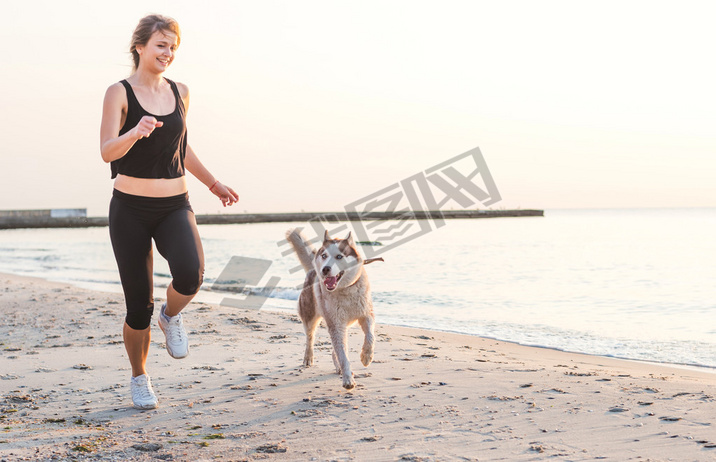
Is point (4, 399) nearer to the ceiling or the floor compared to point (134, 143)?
nearer to the floor

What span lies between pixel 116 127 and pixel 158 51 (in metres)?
0.49

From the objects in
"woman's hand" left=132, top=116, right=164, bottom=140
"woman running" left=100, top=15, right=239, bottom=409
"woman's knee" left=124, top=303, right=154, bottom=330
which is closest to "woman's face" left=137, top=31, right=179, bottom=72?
"woman running" left=100, top=15, right=239, bottom=409

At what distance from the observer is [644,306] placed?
32.9 ft

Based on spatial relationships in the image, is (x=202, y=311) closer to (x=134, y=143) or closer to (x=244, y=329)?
(x=244, y=329)

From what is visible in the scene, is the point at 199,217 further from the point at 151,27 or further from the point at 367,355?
the point at 151,27

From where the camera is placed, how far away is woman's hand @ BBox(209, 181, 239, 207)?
3863mm

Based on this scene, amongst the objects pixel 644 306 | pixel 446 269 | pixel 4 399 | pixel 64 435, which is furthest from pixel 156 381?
pixel 446 269

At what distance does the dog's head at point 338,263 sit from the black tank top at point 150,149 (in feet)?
4.76

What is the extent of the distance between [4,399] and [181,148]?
2.08 meters

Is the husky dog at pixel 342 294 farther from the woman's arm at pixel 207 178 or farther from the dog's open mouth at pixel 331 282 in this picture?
the woman's arm at pixel 207 178

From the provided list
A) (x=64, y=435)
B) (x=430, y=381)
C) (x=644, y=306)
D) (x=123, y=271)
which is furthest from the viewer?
(x=644, y=306)

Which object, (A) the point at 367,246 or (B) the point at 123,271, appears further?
(A) the point at 367,246

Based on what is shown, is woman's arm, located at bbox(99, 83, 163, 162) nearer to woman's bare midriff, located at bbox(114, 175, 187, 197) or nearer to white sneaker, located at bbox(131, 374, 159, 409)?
woman's bare midriff, located at bbox(114, 175, 187, 197)

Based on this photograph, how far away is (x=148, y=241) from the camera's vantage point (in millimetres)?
3420
